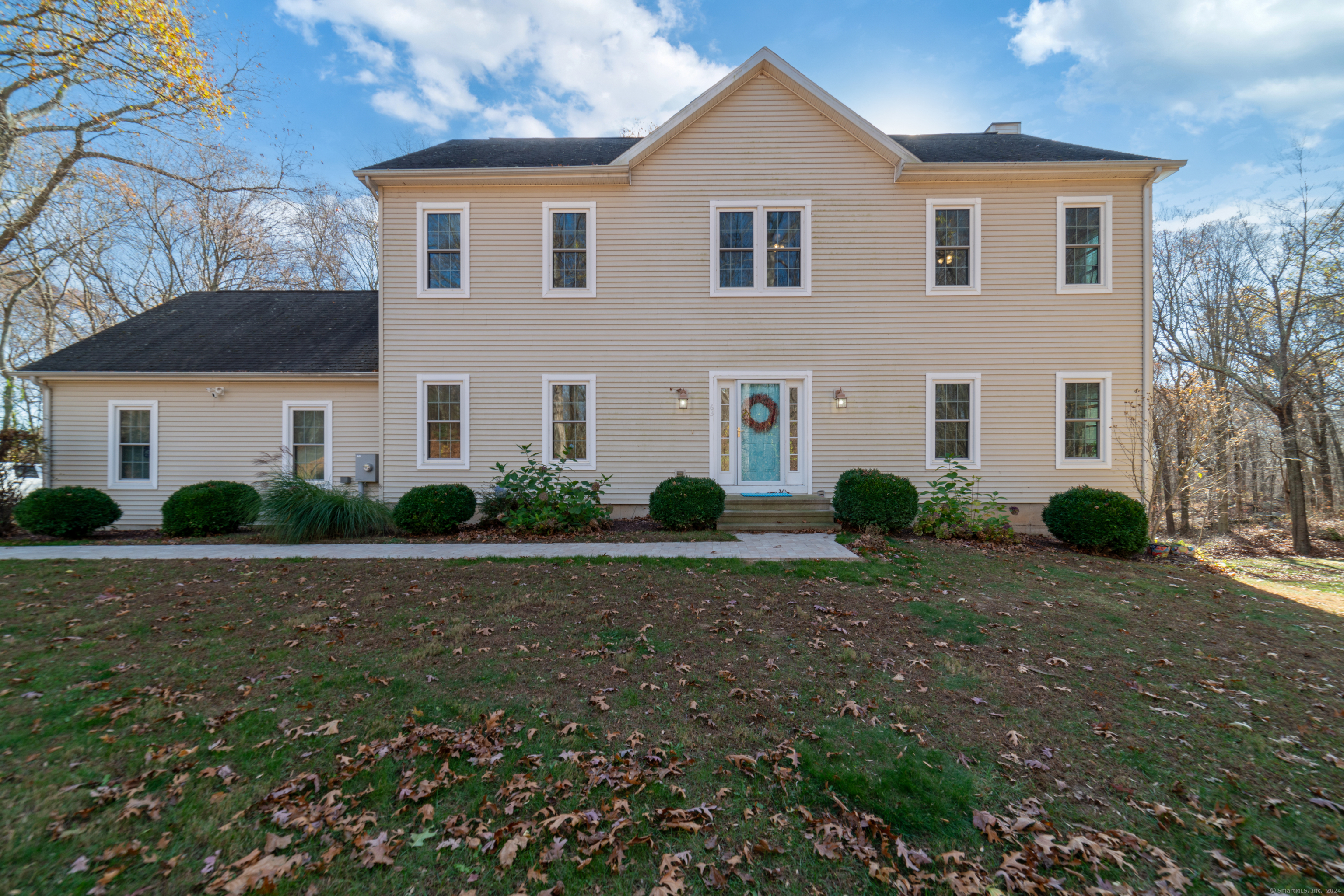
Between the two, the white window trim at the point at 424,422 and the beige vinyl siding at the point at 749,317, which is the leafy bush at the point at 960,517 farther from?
the white window trim at the point at 424,422

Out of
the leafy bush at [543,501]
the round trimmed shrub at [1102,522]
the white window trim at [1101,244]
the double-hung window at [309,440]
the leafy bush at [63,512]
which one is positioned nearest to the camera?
the round trimmed shrub at [1102,522]

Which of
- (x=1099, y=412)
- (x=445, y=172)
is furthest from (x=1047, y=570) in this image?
(x=445, y=172)

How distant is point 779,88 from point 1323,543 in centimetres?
1644

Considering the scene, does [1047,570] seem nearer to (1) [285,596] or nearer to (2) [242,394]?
(1) [285,596]

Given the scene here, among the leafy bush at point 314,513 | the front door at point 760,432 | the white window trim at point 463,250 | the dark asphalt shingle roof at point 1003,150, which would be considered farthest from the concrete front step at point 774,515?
the dark asphalt shingle roof at point 1003,150

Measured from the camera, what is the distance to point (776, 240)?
1010cm

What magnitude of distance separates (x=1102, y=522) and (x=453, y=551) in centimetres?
990

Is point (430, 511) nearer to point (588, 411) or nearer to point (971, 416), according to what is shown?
point (588, 411)

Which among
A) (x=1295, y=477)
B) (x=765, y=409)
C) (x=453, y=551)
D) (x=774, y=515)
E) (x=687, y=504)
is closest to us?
(x=453, y=551)

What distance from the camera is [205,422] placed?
1080 cm

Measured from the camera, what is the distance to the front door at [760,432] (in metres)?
10.1

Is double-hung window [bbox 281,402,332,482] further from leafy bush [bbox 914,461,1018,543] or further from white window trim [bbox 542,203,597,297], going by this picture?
leafy bush [bbox 914,461,1018,543]

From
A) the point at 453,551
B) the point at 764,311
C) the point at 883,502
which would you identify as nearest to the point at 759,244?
the point at 764,311

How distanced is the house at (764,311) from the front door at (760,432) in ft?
0.15
